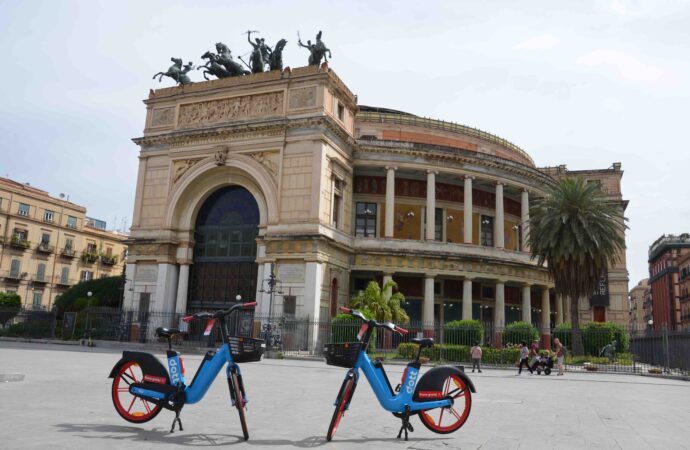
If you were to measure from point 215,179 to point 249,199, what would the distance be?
2.50 metres

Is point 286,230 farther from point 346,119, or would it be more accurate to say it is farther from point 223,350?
point 223,350

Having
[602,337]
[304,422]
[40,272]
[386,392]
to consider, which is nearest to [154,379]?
[304,422]

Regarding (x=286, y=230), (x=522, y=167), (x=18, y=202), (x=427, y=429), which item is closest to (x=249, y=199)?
(x=286, y=230)

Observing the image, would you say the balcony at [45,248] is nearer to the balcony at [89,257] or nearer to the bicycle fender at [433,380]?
the balcony at [89,257]

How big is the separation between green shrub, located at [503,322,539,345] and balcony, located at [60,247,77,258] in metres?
47.0

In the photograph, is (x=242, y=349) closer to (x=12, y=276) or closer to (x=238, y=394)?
(x=238, y=394)

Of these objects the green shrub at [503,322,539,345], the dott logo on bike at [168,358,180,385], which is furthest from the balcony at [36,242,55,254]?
the dott logo on bike at [168,358,180,385]

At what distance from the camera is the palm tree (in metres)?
30.3

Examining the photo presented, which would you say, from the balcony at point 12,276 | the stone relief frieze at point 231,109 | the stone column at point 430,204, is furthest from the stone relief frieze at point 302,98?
the balcony at point 12,276

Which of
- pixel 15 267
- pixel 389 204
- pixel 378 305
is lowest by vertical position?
pixel 378 305

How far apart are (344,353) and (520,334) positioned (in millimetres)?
24375

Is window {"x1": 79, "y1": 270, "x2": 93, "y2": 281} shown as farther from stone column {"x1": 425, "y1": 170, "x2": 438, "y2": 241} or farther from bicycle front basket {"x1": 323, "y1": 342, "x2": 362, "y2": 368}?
bicycle front basket {"x1": 323, "y1": 342, "x2": 362, "y2": 368}

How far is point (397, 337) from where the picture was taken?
109 feet

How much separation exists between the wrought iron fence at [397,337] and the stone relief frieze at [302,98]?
A: 38.9ft
